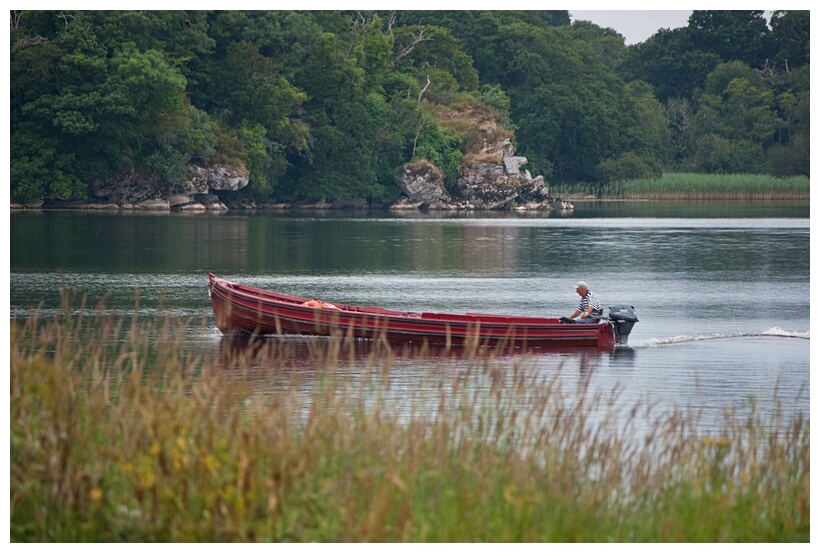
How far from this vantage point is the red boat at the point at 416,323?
20.9 metres

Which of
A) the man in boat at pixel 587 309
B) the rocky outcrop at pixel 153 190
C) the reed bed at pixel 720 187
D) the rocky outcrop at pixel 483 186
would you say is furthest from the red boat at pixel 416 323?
the reed bed at pixel 720 187

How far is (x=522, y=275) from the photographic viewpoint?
3641 cm

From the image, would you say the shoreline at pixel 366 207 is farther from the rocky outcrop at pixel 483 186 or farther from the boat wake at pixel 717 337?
the boat wake at pixel 717 337

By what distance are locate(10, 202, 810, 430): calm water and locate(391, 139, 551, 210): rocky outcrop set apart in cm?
1435

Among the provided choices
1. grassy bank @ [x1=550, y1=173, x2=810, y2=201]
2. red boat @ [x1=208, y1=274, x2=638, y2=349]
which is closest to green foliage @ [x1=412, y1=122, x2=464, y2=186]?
grassy bank @ [x1=550, y1=173, x2=810, y2=201]

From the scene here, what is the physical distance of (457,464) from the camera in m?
7.72

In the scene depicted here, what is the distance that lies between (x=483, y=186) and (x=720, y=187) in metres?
18.8

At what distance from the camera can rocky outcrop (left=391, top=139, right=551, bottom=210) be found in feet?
258

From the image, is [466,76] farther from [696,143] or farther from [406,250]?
[406,250]

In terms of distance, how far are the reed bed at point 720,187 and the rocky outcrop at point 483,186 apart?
49.6ft

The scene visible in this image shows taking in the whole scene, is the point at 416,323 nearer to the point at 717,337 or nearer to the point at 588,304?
Result: the point at 588,304

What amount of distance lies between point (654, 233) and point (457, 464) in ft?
158

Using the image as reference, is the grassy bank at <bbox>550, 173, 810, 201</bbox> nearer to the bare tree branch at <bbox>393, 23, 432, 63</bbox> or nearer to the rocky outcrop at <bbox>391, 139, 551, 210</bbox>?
the rocky outcrop at <bbox>391, 139, 551, 210</bbox>

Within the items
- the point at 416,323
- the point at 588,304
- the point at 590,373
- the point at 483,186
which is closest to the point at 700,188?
the point at 483,186
